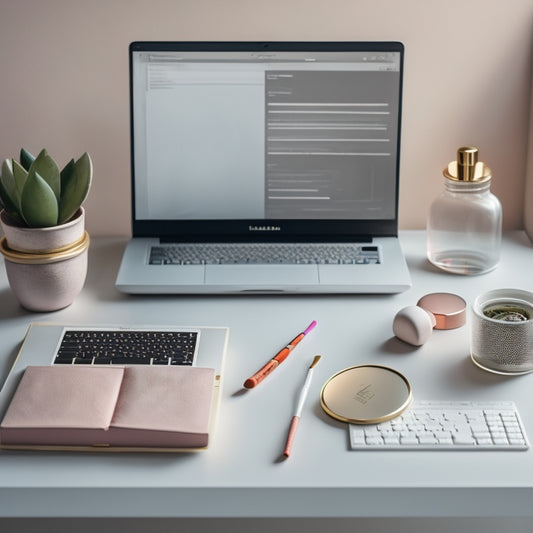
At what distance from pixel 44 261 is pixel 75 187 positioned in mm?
118

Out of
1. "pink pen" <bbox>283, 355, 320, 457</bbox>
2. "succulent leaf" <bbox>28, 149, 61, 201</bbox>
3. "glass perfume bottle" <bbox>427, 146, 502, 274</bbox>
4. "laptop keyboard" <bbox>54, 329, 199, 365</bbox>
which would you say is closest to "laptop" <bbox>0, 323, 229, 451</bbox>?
"laptop keyboard" <bbox>54, 329, 199, 365</bbox>

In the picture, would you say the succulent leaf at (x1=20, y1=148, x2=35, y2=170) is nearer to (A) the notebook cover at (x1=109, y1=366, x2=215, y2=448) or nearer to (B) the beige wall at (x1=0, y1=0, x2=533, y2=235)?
(B) the beige wall at (x1=0, y1=0, x2=533, y2=235)

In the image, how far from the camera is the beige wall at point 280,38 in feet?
4.67

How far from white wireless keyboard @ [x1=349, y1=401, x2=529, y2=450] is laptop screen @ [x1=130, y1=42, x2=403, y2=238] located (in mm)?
461

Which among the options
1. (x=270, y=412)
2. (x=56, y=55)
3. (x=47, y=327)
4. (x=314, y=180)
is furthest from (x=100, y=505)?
(x=56, y=55)

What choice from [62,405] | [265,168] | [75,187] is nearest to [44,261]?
[75,187]

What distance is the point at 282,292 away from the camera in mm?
1292

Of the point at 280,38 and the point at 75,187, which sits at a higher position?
the point at 280,38

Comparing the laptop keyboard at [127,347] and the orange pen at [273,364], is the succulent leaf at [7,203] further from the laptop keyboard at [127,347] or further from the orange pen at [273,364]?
the orange pen at [273,364]

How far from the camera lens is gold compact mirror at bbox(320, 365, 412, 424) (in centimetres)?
100

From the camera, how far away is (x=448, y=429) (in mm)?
974

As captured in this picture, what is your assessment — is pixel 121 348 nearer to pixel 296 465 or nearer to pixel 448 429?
pixel 296 465

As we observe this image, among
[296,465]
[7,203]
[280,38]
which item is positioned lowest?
[296,465]

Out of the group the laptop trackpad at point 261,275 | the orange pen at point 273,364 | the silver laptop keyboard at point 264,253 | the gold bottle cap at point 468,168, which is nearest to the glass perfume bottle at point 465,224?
the gold bottle cap at point 468,168
